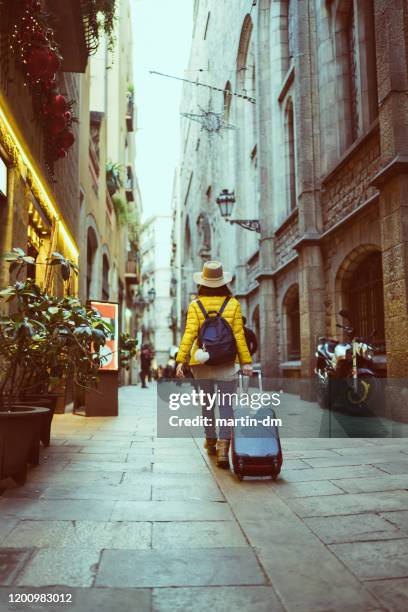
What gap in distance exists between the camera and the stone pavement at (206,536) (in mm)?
2180

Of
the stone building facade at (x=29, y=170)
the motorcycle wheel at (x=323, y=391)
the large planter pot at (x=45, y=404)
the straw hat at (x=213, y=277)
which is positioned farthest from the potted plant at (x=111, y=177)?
the straw hat at (x=213, y=277)

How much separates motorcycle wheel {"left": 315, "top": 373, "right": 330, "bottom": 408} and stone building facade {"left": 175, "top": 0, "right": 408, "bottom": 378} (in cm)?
101

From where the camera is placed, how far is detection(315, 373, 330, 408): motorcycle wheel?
944 cm

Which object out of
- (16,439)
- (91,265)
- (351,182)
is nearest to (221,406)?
(16,439)

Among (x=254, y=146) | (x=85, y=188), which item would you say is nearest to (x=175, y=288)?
(x=254, y=146)

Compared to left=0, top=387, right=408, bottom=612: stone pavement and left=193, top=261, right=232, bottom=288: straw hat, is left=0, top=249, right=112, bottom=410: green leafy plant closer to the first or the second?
left=0, top=387, right=408, bottom=612: stone pavement

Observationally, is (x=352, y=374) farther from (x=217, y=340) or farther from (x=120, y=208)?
(x=120, y=208)

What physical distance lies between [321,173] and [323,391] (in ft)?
15.9

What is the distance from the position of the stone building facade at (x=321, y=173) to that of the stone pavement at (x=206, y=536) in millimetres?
4161

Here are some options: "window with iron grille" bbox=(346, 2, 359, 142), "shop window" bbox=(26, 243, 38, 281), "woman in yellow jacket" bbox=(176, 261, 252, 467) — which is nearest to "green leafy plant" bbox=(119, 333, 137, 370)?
"shop window" bbox=(26, 243, 38, 281)

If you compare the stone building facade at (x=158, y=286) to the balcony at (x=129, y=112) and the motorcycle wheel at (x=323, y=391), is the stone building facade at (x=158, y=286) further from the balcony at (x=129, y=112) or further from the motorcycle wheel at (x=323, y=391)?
the motorcycle wheel at (x=323, y=391)

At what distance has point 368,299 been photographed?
9.93 m

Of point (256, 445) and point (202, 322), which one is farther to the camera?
point (202, 322)

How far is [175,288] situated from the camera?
64.9 m
